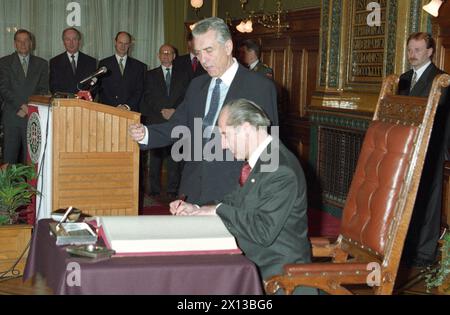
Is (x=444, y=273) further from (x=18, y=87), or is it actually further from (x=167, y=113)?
(x=18, y=87)

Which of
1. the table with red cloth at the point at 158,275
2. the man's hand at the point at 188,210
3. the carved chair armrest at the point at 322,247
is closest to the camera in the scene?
the table with red cloth at the point at 158,275

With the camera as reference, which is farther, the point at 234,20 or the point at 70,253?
the point at 234,20

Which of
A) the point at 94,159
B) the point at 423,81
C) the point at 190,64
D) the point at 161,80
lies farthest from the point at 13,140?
the point at 423,81

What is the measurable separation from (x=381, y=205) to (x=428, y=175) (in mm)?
2630

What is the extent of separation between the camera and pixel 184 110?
3840 mm

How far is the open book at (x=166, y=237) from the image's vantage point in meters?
2.37

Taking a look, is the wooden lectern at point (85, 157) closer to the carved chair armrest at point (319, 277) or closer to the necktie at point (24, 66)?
the carved chair armrest at point (319, 277)

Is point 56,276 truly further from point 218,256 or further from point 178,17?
point 178,17

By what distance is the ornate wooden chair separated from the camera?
269 cm

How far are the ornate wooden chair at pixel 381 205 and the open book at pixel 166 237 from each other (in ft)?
0.89

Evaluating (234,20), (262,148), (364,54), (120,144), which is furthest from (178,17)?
(262,148)

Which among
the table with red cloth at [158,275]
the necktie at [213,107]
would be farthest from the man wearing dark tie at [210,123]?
the table with red cloth at [158,275]

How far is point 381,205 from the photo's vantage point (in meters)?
2.89

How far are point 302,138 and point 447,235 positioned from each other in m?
3.82
